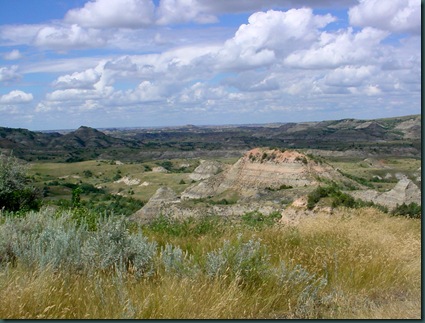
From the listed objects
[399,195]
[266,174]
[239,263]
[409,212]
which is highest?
[239,263]

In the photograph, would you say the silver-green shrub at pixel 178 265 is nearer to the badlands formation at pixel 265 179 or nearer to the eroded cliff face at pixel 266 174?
the badlands formation at pixel 265 179

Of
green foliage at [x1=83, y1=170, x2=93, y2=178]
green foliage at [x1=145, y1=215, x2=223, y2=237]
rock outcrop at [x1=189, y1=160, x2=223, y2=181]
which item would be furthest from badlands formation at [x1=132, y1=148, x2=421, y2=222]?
green foliage at [x1=145, y1=215, x2=223, y2=237]

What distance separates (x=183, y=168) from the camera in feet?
469

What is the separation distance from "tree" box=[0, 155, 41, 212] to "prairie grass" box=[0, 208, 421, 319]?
7.19 metres

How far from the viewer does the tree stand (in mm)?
13699

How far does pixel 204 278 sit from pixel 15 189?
12.1m

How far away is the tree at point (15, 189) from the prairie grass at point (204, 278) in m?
7.19

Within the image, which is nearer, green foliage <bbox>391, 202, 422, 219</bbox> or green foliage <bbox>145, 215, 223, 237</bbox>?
green foliage <bbox>145, 215, 223, 237</bbox>

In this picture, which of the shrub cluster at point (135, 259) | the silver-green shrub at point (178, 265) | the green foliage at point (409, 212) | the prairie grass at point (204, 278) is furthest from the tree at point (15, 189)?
the green foliage at point (409, 212)

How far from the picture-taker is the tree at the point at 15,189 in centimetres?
1370

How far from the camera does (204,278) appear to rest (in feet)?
17.2

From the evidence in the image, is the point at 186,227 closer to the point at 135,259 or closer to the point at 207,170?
the point at 135,259

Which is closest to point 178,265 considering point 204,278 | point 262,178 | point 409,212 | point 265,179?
point 204,278

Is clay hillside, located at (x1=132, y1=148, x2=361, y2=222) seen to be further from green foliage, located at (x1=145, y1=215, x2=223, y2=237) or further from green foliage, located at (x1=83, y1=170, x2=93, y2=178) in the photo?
green foliage, located at (x1=145, y1=215, x2=223, y2=237)
